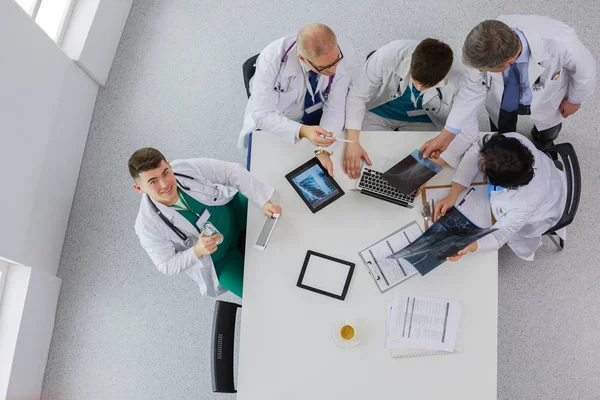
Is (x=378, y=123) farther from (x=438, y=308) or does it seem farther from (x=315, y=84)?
(x=438, y=308)

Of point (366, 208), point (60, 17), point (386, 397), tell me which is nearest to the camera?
point (386, 397)

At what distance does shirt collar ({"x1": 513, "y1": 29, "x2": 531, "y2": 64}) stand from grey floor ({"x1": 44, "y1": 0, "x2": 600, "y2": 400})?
3.11 ft

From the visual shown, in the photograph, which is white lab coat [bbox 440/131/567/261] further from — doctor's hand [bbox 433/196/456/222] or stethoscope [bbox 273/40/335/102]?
stethoscope [bbox 273/40/335/102]

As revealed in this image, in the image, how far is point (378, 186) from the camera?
7.27ft

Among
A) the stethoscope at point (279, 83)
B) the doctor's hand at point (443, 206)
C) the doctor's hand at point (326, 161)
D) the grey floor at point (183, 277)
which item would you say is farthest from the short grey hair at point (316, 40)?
the grey floor at point (183, 277)

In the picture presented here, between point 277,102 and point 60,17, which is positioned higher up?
point 60,17

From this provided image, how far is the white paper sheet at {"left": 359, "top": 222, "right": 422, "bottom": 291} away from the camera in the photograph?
6.95ft

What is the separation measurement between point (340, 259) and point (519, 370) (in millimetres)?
1289

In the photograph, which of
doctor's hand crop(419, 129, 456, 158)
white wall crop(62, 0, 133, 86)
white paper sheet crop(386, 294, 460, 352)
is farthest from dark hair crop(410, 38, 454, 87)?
white wall crop(62, 0, 133, 86)

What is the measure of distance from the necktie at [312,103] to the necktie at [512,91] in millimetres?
824

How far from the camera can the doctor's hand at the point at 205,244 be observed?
2.08m

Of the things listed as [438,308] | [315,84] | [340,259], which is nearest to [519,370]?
[438,308]

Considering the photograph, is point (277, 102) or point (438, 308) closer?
point (438, 308)

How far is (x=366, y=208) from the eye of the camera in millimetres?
2209
